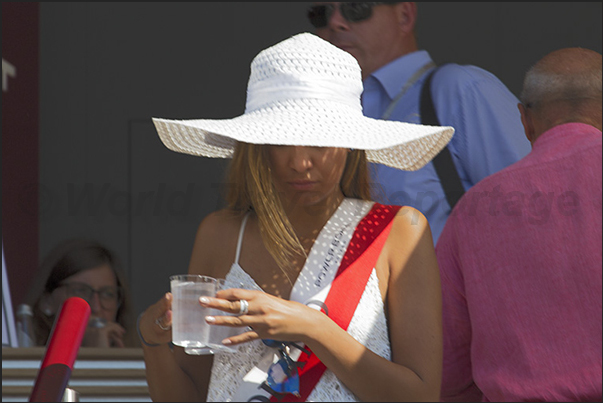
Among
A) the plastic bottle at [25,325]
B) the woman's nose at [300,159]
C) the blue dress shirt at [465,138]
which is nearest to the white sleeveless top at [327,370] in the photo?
the woman's nose at [300,159]

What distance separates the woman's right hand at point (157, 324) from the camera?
1912 millimetres

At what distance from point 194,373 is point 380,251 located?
57 cm

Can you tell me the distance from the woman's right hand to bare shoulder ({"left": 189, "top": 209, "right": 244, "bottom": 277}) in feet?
0.64

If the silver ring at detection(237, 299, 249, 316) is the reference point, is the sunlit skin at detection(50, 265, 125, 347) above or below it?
below

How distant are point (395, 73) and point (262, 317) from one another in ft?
5.66

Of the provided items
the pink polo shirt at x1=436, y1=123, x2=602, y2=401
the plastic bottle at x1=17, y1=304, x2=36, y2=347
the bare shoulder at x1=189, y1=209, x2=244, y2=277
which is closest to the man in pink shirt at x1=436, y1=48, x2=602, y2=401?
the pink polo shirt at x1=436, y1=123, x2=602, y2=401

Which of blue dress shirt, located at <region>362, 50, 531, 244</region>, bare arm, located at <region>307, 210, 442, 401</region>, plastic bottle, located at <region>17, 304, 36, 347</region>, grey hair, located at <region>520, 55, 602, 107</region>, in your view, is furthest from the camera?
plastic bottle, located at <region>17, 304, 36, 347</region>

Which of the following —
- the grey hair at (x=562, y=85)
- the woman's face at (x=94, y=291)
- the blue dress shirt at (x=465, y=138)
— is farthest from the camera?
the woman's face at (x=94, y=291)

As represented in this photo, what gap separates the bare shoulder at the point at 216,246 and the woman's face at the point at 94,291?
1.49m

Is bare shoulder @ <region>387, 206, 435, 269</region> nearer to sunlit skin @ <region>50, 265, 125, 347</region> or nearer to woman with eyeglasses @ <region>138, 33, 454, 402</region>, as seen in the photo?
woman with eyeglasses @ <region>138, 33, 454, 402</region>

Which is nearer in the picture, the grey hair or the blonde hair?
the blonde hair

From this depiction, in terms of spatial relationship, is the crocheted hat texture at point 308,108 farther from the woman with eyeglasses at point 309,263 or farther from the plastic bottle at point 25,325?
the plastic bottle at point 25,325

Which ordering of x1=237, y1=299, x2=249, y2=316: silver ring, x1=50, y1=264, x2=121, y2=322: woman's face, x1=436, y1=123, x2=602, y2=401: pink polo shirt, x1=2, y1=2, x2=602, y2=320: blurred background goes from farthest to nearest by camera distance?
x1=2, y1=2, x2=602, y2=320: blurred background, x1=50, y1=264, x2=121, y2=322: woman's face, x1=436, y1=123, x2=602, y2=401: pink polo shirt, x1=237, y1=299, x2=249, y2=316: silver ring

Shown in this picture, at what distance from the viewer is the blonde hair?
81.5 inches
